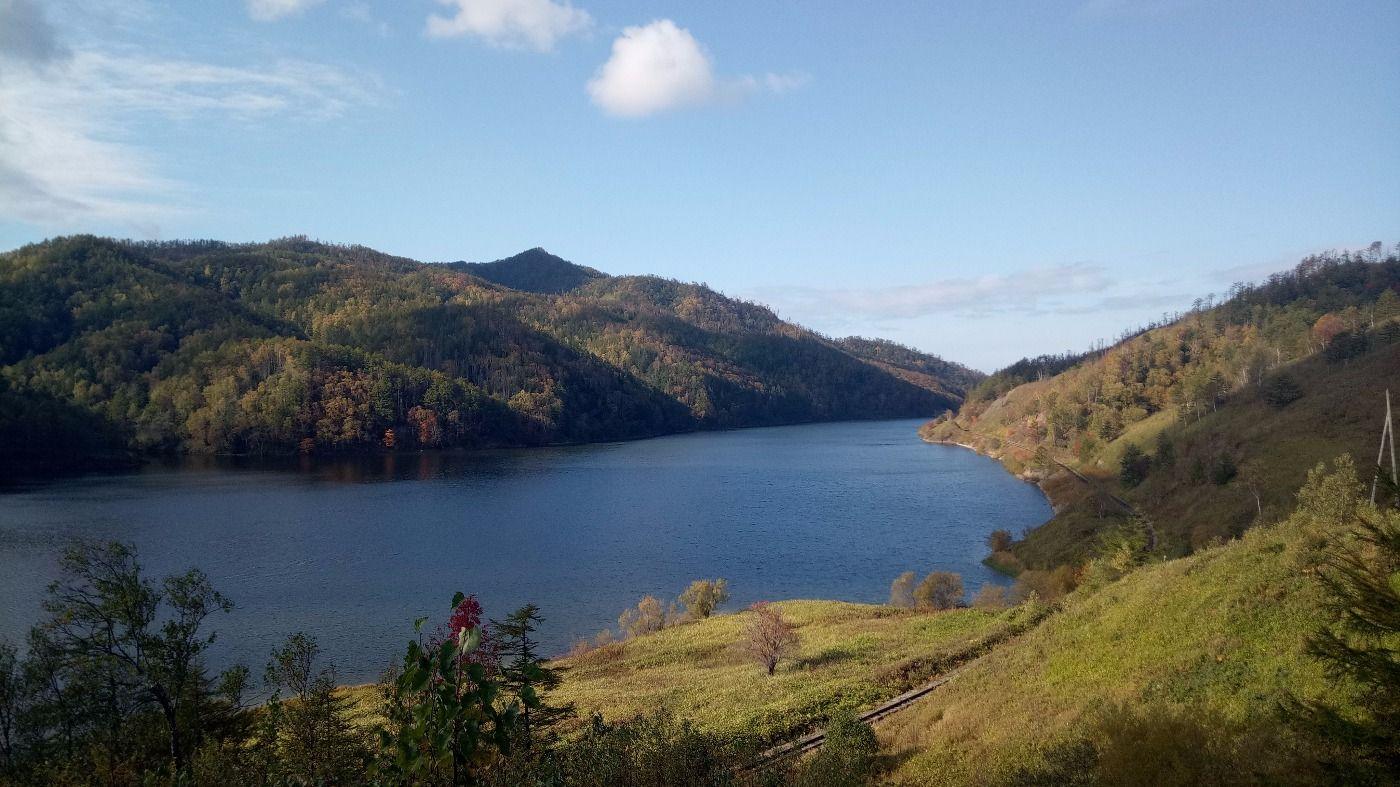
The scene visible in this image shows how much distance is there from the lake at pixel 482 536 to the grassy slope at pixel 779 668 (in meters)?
11.5

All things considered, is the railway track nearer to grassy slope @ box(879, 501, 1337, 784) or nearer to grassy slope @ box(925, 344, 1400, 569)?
grassy slope @ box(879, 501, 1337, 784)

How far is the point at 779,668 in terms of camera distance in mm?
39125

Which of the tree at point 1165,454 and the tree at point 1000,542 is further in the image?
the tree at point 1165,454

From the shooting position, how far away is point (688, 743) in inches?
486

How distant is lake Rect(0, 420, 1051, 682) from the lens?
201 ft

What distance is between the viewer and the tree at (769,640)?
128 feet

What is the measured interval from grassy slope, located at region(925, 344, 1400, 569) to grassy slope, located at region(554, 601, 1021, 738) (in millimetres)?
25146

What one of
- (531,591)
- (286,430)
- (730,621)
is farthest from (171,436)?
(730,621)

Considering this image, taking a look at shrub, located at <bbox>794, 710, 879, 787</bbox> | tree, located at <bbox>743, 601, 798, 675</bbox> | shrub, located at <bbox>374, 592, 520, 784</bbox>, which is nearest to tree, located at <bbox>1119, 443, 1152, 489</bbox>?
tree, located at <bbox>743, 601, 798, 675</bbox>

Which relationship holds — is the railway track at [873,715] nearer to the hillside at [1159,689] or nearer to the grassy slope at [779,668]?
the grassy slope at [779,668]

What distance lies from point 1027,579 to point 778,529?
41003mm

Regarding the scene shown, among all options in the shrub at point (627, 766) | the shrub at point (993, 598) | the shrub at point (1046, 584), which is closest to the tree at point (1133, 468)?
the shrub at point (1046, 584)

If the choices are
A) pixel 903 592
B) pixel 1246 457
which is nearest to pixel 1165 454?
pixel 1246 457

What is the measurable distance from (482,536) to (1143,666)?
77843 mm
